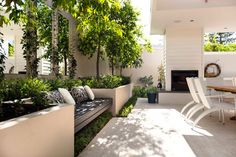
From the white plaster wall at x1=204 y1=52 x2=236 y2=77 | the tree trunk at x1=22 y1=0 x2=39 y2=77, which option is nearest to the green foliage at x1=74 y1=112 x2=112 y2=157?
the tree trunk at x1=22 y1=0 x2=39 y2=77

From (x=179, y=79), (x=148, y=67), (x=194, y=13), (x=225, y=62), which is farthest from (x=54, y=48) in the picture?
(x=225, y=62)

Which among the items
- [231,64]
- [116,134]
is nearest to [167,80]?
[231,64]

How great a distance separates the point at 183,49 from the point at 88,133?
6311 mm

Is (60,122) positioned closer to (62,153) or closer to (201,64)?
(62,153)

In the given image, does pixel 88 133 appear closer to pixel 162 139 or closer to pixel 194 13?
pixel 162 139

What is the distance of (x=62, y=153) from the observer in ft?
8.43

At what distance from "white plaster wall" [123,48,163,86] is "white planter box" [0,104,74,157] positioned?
414 inches

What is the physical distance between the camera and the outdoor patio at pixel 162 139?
3219 millimetres

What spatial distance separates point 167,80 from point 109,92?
3.86 metres

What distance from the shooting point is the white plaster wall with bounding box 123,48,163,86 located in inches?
518

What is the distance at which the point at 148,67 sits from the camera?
13195mm

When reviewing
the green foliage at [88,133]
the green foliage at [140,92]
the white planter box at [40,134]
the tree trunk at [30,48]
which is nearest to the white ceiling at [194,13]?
the tree trunk at [30,48]

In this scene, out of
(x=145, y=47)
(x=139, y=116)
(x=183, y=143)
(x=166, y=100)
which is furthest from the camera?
(x=145, y=47)

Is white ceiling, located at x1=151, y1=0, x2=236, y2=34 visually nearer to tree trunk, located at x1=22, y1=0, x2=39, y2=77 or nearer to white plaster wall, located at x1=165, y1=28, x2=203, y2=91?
white plaster wall, located at x1=165, y1=28, x2=203, y2=91
